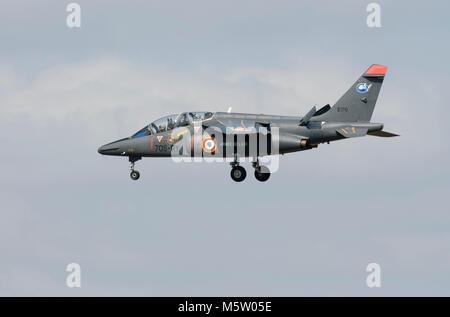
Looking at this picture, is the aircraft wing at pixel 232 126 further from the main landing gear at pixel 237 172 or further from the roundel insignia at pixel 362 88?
the roundel insignia at pixel 362 88

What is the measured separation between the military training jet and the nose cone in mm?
3228

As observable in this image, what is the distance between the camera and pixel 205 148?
65.5m

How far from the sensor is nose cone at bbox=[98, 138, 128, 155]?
224 feet

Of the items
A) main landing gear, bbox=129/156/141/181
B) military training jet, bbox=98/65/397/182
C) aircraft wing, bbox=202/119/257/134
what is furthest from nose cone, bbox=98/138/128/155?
aircraft wing, bbox=202/119/257/134

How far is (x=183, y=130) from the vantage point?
66.3m

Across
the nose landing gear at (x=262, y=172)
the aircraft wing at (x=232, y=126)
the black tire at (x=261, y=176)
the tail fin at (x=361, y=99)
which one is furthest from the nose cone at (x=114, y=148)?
the tail fin at (x=361, y=99)

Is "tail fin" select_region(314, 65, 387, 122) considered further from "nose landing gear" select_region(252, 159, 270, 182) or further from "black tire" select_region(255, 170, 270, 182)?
"black tire" select_region(255, 170, 270, 182)

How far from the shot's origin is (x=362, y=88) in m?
65.3
